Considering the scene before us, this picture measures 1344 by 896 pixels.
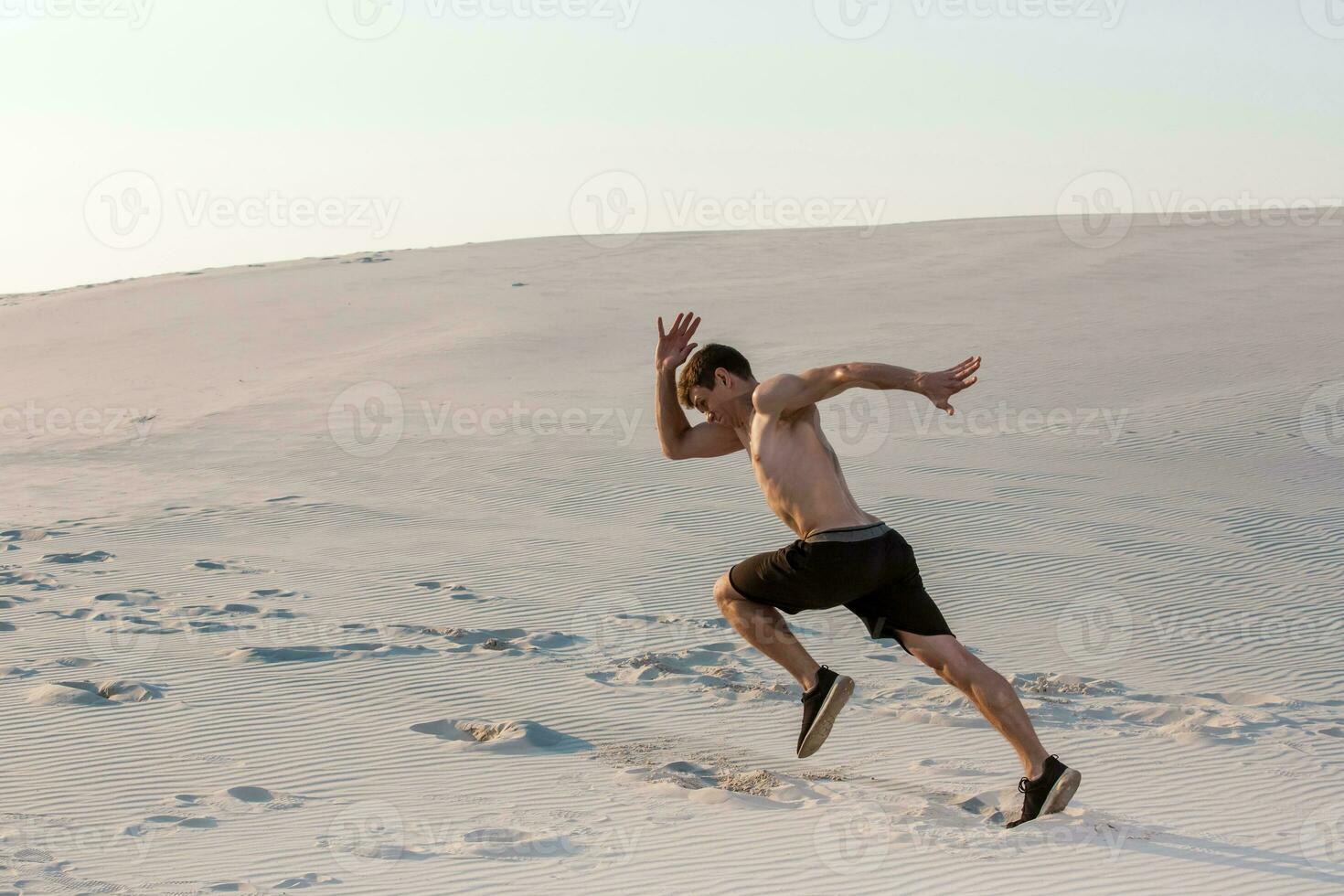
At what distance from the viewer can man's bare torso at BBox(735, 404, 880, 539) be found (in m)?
4.95

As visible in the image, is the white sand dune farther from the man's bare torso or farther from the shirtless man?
the man's bare torso

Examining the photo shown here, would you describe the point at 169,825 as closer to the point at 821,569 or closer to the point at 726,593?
the point at 726,593

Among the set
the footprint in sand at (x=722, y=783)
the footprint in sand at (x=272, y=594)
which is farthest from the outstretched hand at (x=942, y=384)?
the footprint in sand at (x=272, y=594)

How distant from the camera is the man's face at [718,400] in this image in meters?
5.12

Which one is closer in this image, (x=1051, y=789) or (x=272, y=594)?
(x=1051, y=789)

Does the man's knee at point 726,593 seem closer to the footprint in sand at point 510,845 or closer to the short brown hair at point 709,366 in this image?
the short brown hair at point 709,366

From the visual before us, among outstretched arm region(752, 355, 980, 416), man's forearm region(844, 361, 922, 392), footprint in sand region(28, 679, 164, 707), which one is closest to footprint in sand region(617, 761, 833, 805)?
outstretched arm region(752, 355, 980, 416)

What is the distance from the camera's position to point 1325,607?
9.27 m

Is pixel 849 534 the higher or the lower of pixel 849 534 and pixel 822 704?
the higher

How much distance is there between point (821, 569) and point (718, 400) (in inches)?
29.4

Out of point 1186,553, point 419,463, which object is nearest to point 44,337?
point 419,463

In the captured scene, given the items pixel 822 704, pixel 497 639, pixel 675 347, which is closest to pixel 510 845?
pixel 822 704

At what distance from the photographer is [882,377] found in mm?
4617

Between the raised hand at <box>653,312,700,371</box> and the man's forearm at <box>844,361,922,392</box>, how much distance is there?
87 centimetres
